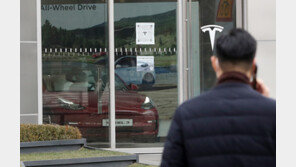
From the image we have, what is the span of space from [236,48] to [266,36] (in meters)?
9.10

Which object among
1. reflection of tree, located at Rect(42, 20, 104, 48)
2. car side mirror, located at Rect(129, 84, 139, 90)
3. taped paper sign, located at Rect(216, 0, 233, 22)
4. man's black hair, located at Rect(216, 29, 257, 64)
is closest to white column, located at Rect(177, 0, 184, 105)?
taped paper sign, located at Rect(216, 0, 233, 22)

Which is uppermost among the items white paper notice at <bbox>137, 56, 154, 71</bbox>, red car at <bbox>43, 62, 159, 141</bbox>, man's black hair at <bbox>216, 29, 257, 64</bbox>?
white paper notice at <bbox>137, 56, 154, 71</bbox>

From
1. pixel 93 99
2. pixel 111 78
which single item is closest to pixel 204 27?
pixel 111 78

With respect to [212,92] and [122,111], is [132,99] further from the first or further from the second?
[212,92]

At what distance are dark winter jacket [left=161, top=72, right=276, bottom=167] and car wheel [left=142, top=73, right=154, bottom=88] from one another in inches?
366

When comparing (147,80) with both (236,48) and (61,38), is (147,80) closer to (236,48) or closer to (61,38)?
(61,38)

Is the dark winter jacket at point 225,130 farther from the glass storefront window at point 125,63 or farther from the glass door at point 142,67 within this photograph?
the glass door at point 142,67

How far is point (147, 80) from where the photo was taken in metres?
12.4

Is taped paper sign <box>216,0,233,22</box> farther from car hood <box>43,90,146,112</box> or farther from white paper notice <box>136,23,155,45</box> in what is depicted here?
car hood <box>43,90,146,112</box>

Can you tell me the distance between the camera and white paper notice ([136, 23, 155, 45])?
12266 mm

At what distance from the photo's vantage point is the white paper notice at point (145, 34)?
1227 cm

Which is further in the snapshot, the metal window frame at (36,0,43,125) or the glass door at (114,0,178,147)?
the glass door at (114,0,178,147)

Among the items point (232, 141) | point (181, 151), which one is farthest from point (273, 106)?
point (181, 151)
